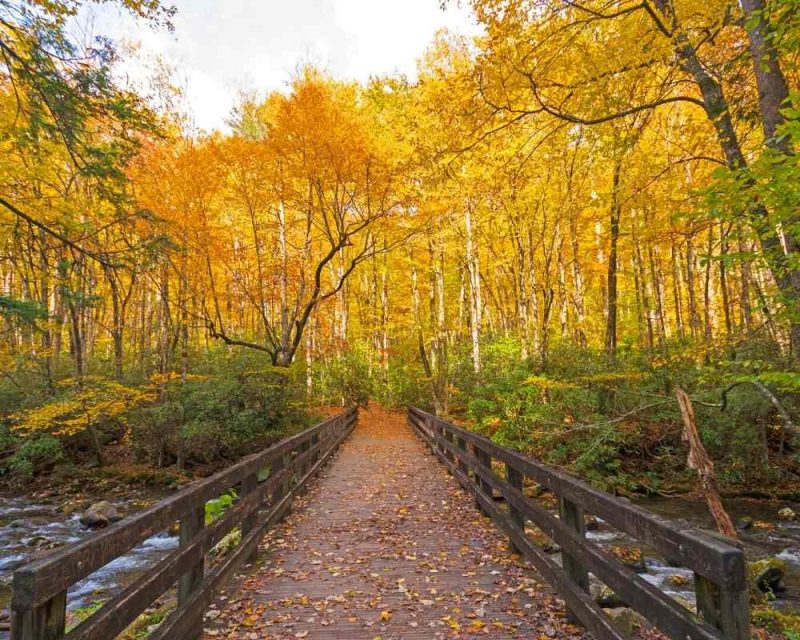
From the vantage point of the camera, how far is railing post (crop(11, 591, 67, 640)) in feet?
6.17

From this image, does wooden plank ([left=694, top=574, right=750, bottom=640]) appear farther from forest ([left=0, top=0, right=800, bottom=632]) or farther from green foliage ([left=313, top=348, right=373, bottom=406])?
green foliage ([left=313, top=348, right=373, bottom=406])

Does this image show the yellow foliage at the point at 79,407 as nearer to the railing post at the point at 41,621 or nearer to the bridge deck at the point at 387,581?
the bridge deck at the point at 387,581

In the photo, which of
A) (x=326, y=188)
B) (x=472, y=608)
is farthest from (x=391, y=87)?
(x=472, y=608)

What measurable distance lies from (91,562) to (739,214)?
6.41m

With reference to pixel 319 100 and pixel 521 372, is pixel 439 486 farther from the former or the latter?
pixel 319 100

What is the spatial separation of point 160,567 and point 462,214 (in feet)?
60.7

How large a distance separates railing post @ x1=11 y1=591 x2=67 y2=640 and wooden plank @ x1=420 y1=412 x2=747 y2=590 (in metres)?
2.63

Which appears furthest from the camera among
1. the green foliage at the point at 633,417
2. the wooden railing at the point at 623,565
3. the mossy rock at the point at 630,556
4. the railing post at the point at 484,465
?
the green foliage at the point at 633,417

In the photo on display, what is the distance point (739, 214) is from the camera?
5324 mm

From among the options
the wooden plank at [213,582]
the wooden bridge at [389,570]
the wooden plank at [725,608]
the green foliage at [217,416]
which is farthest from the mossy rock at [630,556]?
the green foliage at [217,416]

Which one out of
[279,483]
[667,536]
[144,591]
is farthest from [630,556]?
[144,591]

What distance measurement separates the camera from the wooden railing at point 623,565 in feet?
6.54

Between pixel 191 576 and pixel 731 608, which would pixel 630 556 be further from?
pixel 191 576

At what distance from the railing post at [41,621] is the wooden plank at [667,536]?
2.63m
